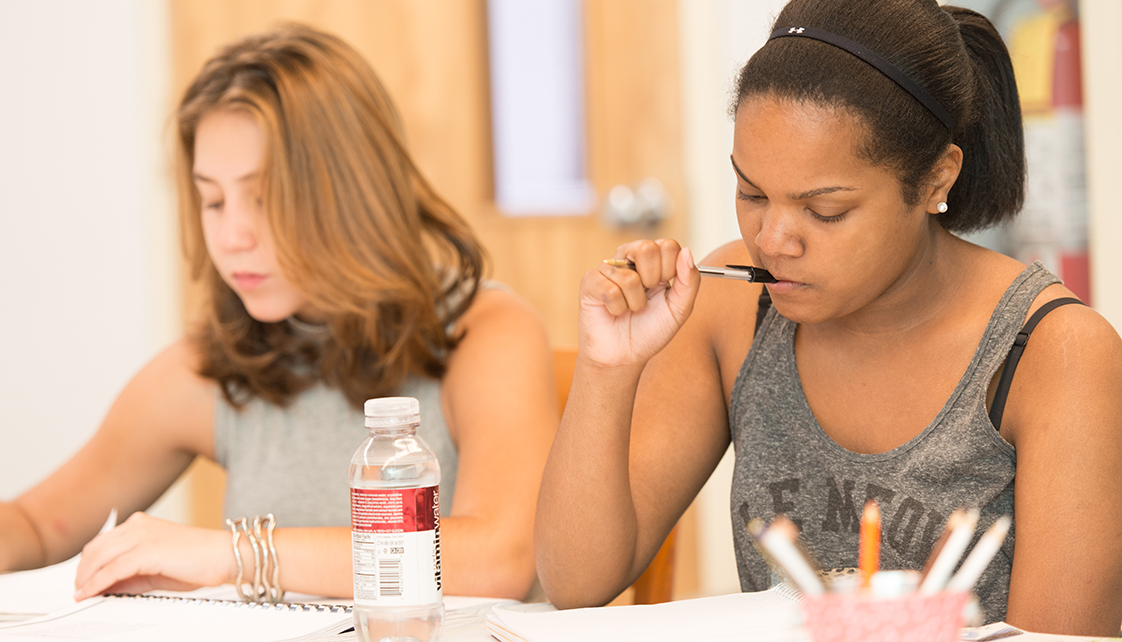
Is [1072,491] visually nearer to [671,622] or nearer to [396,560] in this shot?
[671,622]

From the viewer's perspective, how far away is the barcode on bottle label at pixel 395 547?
790mm

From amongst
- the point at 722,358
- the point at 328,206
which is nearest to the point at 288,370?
the point at 328,206

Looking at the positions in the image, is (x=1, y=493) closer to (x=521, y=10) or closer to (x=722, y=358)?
(x=521, y=10)

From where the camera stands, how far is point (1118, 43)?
70.2 inches

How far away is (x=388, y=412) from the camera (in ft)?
2.84

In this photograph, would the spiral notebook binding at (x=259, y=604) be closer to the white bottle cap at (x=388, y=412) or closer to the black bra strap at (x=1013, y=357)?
the white bottle cap at (x=388, y=412)

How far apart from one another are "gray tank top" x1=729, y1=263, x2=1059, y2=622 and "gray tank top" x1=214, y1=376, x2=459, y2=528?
15.4 inches

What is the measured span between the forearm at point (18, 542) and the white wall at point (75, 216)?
1.50 metres

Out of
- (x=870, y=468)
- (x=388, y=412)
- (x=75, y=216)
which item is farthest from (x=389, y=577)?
(x=75, y=216)

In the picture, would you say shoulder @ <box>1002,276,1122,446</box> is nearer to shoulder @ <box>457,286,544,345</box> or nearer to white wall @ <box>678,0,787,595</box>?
shoulder @ <box>457,286,544,345</box>

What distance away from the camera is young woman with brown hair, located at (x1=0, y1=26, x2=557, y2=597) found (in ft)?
4.30

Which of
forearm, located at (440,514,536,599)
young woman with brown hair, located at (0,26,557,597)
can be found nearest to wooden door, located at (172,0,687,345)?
young woman with brown hair, located at (0,26,557,597)

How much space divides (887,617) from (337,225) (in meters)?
0.95

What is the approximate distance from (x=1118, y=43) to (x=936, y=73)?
3.41 ft
